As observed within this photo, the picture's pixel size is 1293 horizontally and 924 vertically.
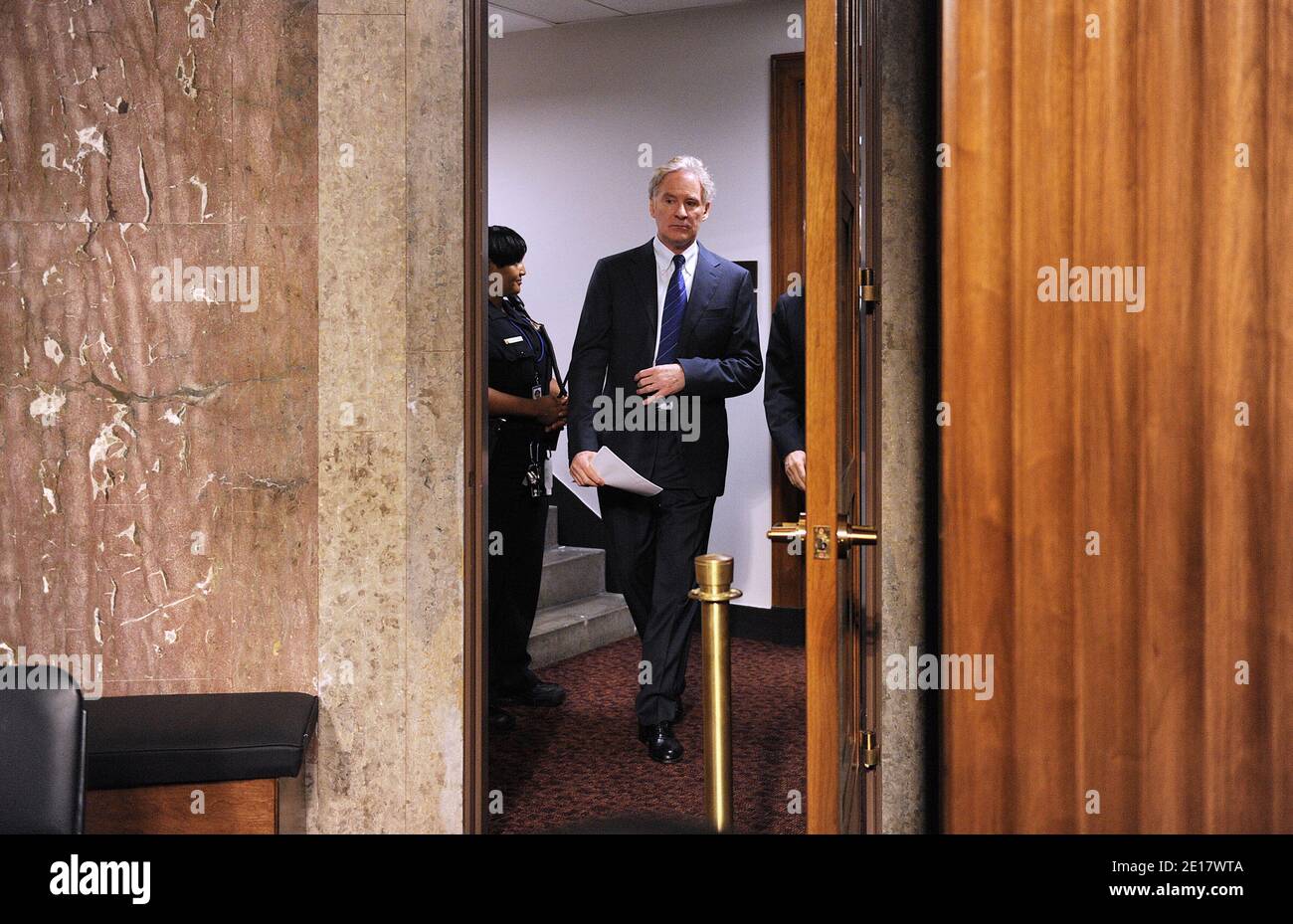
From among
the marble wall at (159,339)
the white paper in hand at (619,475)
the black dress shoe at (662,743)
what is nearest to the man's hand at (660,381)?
the white paper in hand at (619,475)

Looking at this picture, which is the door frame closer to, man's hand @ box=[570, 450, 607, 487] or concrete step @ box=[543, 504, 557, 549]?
man's hand @ box=[570, 450, 607, 487]

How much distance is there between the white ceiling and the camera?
15.6 ft

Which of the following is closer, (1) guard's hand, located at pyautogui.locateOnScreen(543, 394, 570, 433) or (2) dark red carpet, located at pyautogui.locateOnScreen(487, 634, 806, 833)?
(2) dark red carpet, located at pyautogui.locateOnScreen(487, 634, 806, 833)

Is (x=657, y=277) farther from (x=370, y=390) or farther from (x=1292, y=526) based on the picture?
(x=1292, y=526)

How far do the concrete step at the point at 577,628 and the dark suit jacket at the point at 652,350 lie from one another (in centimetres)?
118

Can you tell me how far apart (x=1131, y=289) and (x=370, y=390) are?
1.44 metres

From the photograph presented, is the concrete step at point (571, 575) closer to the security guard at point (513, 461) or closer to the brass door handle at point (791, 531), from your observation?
the security guard at point (513, 461)

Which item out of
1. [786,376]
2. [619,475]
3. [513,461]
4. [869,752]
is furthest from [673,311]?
[869,752]

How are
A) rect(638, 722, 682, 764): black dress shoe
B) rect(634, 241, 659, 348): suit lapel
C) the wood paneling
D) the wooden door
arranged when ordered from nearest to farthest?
the wooden door → the wood paneling → rect(638, 722, 682, 764): black dress shoe → rect(634, 241, 659, 348): suit lapel

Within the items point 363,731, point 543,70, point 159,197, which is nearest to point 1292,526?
point 363,731

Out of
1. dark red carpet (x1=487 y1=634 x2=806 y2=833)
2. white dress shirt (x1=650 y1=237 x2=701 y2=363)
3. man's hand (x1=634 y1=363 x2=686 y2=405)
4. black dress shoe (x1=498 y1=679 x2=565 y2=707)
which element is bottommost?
dark red carpet (x1=487 y1=634 x2=806 y2=833)

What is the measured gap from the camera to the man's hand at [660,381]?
3.41 m

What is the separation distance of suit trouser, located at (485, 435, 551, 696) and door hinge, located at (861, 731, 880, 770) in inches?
77.9

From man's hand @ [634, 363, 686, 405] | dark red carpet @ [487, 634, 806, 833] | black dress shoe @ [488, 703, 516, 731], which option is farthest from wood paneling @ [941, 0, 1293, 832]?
black dress shoe @ [488, 703, 516, 731]
